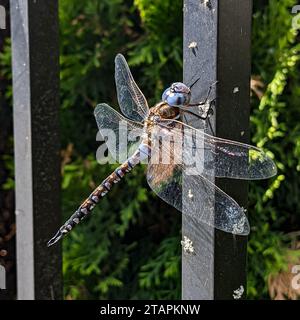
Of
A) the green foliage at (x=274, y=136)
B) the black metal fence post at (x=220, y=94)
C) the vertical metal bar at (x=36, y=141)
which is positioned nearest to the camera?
the black metal fence post at (x=220, y=94)

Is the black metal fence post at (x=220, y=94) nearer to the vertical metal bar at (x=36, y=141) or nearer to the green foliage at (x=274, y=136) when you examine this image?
the vertical metal bar at (x=36, y=141)

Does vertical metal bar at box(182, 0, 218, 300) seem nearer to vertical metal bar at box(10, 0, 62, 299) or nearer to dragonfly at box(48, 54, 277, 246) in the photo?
dragonfly at box(48, 54, 277, 246)

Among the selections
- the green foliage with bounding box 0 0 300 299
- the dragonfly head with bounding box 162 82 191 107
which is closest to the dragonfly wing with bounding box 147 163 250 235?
the dragonfly head with bounding box 162 82 191 107

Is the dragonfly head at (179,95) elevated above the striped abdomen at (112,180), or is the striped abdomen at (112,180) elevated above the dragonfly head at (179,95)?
the dragonfly head at (179,95)

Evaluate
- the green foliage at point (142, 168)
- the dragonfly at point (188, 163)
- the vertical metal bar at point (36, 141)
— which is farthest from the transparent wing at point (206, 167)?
the green foliage at point (142, 168)

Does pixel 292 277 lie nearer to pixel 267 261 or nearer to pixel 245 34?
pixel 267 261

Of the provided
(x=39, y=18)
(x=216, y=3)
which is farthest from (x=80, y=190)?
(x=216, y=3)

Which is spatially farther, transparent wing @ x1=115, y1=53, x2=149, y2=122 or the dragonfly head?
transparent wing @ x1=115, y1=53, x2=149, y2=122
